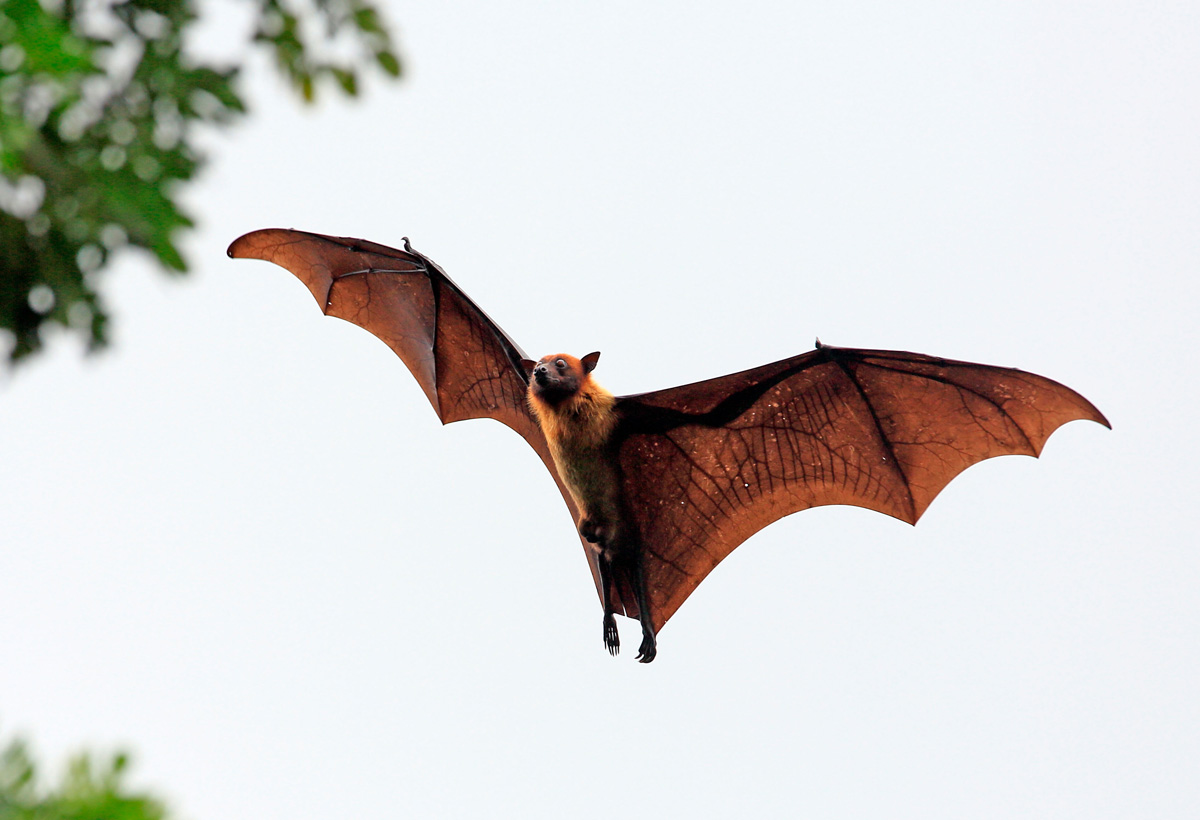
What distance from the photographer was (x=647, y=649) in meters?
6.04

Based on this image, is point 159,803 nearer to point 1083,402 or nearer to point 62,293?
point 62,293

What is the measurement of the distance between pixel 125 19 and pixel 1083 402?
4.99 meters

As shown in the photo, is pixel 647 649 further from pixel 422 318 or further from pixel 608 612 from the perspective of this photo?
pixel 422 318

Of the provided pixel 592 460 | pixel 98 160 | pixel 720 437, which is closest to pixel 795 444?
pixel 720 437

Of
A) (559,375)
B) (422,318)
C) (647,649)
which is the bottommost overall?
(647,649)

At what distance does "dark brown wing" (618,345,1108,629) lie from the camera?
5684 millimetres

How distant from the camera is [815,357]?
5.74m

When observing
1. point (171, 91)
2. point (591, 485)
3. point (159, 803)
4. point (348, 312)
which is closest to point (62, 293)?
point (171, 91)

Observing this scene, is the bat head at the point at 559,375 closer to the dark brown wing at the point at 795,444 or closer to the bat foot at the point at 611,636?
the dark brown wing at the point at 795,444

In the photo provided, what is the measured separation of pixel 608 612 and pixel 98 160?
5067 millimetres

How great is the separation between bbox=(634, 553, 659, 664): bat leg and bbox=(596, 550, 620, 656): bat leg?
15 centimetres

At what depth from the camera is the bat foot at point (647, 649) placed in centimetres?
602

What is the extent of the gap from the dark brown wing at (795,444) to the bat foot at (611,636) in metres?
0.31

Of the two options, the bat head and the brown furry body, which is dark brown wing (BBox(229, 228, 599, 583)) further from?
the bat head
